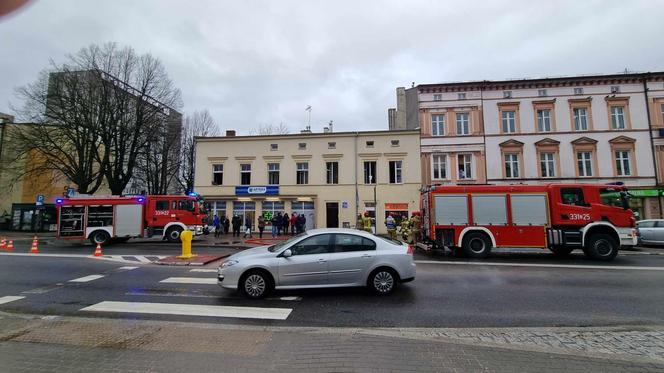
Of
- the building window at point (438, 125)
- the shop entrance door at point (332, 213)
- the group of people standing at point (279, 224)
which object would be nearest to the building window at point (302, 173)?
the shop entrance door at point (332, 213)

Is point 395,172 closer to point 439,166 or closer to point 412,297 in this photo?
point 439,166

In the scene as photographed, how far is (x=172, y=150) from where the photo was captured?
128ft

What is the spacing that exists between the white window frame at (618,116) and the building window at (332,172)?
73.9 ft

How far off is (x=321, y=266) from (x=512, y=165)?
85.6 ft

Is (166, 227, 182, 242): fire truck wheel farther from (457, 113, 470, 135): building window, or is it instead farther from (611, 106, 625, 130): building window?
(611, 106, 625, 130): building window

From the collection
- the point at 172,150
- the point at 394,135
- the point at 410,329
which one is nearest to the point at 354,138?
the point at 394,135

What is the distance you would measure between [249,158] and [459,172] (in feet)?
58.7

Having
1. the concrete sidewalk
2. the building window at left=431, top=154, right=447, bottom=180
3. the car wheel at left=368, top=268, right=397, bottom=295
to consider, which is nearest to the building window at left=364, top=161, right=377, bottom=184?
the building window at left=431, top=154, right=447, bottom=180

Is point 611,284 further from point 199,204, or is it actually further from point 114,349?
point 199,204

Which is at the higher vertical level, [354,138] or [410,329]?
[354,138]

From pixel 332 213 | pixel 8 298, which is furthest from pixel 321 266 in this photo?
pixel 332 213

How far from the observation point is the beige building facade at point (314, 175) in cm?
2859

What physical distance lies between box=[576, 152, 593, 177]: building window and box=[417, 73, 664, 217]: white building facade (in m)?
0.04

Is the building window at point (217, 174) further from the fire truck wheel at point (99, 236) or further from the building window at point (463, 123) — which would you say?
the building window at point (463, 123)
